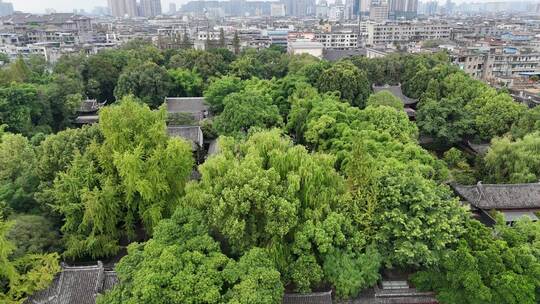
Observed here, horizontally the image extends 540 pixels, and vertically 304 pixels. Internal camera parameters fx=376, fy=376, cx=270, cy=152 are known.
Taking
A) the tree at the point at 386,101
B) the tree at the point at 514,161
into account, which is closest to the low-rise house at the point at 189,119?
the tree at the point at 386,101

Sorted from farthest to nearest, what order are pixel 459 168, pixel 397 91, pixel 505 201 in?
1. pixel 397 91
2. pixel 459 168
3. pixel 505 201

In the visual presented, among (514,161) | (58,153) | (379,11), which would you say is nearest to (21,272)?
(58,153)

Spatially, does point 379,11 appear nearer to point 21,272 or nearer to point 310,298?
point 310,298

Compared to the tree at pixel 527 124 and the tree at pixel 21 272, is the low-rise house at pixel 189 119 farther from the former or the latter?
the tree at pixel 527 124

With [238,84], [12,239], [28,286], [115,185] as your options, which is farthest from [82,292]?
[238,84]

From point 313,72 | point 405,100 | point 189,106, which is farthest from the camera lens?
point 405,100

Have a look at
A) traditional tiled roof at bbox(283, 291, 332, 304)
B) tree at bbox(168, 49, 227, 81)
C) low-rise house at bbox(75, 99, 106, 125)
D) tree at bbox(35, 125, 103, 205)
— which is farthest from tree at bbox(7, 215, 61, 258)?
tree at bbox(168, 49, 227, 81)

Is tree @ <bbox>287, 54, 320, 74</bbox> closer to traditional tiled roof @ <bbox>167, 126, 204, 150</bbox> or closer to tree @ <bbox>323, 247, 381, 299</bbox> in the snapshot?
traditional tiled roof @ <bbox>167, 126, 204, 150</bbox>
